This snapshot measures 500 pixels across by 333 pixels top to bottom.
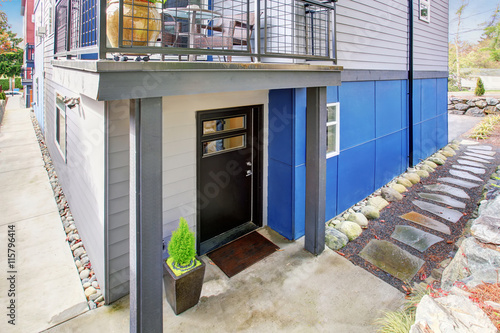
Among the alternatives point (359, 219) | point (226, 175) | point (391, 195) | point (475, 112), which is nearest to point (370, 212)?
point (359, 219)

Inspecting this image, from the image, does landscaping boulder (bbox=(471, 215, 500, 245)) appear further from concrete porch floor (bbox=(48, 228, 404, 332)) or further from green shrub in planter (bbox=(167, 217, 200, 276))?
green shrub in planter (bbox=(167, 217, 200, 276))

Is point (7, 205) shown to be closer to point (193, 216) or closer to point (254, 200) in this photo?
point (193, 216)

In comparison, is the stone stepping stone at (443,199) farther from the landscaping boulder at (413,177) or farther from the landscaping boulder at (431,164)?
the landscaping boulder at (431,164)

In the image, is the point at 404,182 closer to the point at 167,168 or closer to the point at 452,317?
the point at 452,317

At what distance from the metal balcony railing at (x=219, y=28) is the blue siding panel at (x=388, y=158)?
9.41 ft

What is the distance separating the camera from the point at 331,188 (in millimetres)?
5234

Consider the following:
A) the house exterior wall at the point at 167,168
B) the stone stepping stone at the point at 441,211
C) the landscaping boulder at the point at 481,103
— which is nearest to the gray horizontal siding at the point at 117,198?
the house exterior wall at the point at 167,168

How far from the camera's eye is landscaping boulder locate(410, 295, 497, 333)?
6.66ft

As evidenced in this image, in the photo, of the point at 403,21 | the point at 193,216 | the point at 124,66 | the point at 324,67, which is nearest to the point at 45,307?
the point at 193,216

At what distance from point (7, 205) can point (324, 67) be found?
6.03m

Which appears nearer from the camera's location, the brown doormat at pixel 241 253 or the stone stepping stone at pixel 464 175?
the brown doormat at pixel 241 253

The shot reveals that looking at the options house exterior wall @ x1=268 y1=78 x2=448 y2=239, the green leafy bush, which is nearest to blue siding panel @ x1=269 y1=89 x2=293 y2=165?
house exterior wall @ x1=268 y1=78 x2=448 y2=239

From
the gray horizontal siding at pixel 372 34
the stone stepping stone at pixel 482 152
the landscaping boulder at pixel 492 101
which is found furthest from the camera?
the landscaping boulder at pixel 492 101

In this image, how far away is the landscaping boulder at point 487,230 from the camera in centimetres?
333
